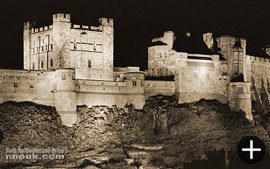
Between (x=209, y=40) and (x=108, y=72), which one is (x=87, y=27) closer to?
(x=108, y=72)

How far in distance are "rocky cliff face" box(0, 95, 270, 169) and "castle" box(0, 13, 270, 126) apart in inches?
47.1

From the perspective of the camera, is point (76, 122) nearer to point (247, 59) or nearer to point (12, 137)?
point (12, 137)

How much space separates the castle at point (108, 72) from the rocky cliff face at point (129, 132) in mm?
1197

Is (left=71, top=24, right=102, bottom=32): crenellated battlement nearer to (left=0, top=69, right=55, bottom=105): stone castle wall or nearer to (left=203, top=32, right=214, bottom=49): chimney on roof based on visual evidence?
(left=0, top=69, right=55, bottom=105): stone castle wall

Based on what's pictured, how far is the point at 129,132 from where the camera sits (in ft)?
186

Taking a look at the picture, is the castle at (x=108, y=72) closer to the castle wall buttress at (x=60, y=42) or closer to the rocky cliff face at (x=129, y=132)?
the castle wall buttress at (x=60, y=42)

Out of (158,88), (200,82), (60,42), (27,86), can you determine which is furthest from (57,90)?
(200,82)

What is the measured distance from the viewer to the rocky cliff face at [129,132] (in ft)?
169

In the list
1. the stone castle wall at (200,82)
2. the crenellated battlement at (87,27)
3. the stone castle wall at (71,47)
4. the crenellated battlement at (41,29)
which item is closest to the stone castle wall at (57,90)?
the stone castle wall at (71,47)

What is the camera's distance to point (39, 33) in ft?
205

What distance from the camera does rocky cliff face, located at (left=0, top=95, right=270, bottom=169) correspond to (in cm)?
5153

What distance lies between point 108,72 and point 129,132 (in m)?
8.58

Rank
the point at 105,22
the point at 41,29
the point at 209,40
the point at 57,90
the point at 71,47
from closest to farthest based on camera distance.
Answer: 1. the point at 57,90
2. the point at 71,47
3. the point at 41,29
4. the point at 105,22
5. the point at 209,40

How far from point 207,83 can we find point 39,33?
19410 millimetres
